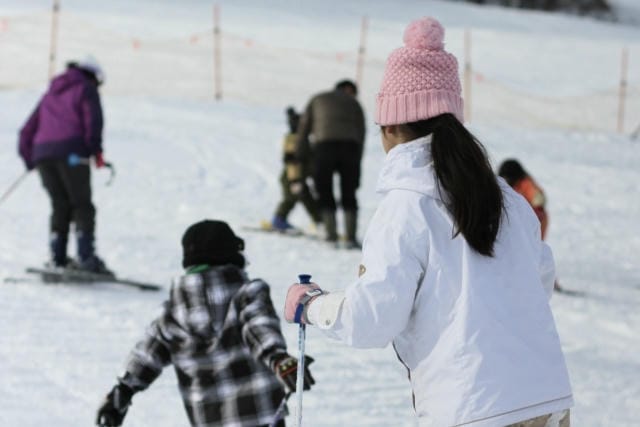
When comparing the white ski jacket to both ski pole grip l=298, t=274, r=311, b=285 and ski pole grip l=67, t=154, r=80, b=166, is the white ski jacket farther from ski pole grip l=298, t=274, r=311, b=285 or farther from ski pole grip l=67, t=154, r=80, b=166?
ski pole grip l=67, t=154, r=80, b=166

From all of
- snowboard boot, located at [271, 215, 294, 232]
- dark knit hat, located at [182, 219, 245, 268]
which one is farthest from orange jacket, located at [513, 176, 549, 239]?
dark knit hat, located at [182, 219, 245, 268]

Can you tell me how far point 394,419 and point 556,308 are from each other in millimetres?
2852

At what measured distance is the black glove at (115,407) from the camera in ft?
11.2

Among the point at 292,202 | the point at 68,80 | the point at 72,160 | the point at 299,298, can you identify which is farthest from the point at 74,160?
the point at 299,298

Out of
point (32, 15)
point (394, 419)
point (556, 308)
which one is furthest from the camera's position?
point (32, 15)

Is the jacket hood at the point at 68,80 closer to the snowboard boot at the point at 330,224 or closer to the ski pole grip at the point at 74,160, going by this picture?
the ski pole grip at the point at 74,160

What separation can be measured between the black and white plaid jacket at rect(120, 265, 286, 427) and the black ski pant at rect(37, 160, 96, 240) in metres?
3.79

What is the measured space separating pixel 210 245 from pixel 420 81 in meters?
1.22

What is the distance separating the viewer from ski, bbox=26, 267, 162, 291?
23.7ft

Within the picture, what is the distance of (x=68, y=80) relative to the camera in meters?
7.20

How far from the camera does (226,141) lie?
47.8 ft

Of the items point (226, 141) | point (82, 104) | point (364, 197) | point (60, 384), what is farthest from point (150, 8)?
point (60, 384)

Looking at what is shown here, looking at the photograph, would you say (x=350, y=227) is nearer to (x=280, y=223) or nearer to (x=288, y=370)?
(x=280, y=223)

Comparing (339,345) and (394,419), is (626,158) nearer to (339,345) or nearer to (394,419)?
(339,345)
